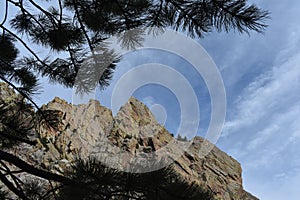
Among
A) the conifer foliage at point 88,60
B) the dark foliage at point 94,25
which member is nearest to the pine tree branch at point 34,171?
the conifer foliage at point 88,60

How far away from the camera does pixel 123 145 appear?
2.13 m

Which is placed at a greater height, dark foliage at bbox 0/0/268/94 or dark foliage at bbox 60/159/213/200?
dark foliage at bbox 0/0/268/94

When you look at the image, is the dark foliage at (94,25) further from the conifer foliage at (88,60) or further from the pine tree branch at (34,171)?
the pine tree branch at (34,171)

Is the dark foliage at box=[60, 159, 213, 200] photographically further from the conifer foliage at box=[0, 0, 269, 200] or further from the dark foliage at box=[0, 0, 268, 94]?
the dark foliage at box=[0, 0, 268, 94]

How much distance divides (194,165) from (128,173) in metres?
19.1

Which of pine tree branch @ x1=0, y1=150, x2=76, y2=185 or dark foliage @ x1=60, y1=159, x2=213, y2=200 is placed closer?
dark foliage @ x1=60, y1=159, x2=213, y2=200

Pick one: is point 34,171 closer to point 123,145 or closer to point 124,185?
point 124,185

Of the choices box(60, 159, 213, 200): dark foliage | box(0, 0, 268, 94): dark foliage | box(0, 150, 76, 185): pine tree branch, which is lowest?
box(60, 159, 213, 200): dark foliage

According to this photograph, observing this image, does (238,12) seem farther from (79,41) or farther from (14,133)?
(14,133)

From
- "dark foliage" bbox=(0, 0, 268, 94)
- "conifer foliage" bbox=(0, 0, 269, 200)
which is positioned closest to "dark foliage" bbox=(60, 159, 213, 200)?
"conifer foliage" bbox=(0, 0, 269, 200)

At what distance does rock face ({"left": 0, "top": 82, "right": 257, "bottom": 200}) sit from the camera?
1127mm

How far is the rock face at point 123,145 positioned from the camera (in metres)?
1.13

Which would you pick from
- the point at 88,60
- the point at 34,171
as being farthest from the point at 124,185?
the point at 88,60

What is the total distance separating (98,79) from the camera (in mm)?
1893
